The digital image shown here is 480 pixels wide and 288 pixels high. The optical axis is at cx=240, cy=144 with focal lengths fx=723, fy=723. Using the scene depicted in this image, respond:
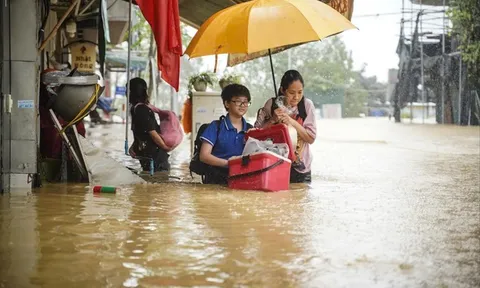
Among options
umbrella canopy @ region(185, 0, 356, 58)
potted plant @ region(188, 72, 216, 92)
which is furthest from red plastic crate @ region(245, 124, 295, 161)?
potted plant @ region(188, 72, 216, 92)

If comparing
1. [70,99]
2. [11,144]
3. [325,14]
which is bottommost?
[11,144]

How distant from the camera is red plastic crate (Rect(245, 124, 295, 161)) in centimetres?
820

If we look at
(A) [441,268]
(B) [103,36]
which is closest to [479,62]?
(B) [103,36]

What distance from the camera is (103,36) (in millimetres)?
12156

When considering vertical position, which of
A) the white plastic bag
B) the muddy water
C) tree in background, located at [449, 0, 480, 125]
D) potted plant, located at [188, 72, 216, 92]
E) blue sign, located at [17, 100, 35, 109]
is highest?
tree in background, located at [449, 0, 480, 125]

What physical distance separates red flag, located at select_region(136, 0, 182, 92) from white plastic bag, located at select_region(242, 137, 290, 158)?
1579 mm

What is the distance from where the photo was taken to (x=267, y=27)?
815 cm

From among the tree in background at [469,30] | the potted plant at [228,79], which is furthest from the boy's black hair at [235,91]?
the tree in background at [469,30]

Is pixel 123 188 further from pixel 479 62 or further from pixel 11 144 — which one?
pixel 479 62

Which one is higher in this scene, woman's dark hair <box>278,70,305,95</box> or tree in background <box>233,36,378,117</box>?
tree in background <box>233,36,378,117</box>

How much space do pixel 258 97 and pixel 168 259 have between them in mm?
56072

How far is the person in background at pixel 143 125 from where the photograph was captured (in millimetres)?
10070

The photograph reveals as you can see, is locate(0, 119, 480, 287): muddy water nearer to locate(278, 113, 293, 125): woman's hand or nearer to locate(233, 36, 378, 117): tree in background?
locate(278, 113, 293, 125): woman's hand

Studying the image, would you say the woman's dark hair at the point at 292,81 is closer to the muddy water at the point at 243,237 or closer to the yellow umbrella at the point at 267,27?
the yellow umbrella at the point at 267,27
